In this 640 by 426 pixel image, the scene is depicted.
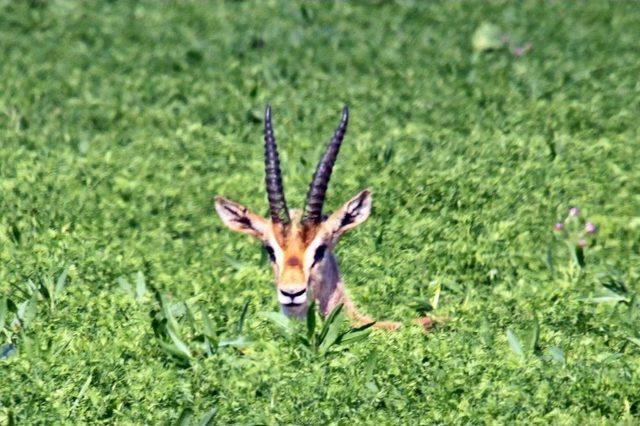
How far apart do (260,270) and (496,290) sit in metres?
1.50

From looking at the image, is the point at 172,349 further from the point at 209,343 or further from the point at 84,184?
the point at 84,184

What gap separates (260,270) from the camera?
9820 mm

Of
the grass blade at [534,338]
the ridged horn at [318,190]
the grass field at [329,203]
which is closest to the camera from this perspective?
the grass field at [329,203]

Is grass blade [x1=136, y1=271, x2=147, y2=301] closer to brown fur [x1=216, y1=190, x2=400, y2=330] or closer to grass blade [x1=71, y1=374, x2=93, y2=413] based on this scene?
brown fur [x1=216, y1=190, x2=400, y2=330]

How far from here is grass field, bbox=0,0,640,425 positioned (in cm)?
774

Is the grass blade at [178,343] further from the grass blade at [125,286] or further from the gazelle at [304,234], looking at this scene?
the grass blade at [125,286]

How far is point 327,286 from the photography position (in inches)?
368

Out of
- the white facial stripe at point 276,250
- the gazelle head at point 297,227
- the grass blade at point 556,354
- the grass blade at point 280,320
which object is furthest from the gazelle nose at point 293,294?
the grass blade at point 556,354

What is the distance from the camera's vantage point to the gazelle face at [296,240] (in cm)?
868

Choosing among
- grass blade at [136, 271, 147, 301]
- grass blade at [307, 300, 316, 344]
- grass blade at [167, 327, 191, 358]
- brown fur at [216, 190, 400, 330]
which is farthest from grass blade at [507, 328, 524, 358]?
grass blade at [136, 271, 147, 301]

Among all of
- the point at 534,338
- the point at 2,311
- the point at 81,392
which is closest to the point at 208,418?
the point at 81,392

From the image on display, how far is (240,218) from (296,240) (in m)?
0.61

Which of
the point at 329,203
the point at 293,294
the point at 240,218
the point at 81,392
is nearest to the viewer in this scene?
the point at 81,392

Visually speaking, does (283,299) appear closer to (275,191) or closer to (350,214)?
(275,191)
